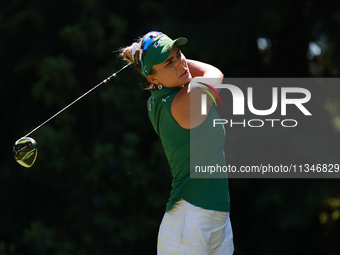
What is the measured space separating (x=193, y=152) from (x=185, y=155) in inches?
1.8

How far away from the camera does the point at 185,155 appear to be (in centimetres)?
196

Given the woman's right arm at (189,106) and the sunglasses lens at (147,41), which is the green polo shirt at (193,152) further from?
the sunglasses lens at (147,41)

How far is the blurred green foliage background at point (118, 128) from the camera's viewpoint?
4.95m

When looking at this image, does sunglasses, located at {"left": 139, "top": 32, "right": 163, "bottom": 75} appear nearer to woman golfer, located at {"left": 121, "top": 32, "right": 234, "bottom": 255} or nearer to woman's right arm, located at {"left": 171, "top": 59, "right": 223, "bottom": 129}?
woman golfer, located at {"left": 121, "top": 32, "right": 234, "bottom": 255}

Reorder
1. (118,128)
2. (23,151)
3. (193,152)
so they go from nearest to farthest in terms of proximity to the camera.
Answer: (193,152), (23,151), (118,128)

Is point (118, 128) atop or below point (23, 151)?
atop

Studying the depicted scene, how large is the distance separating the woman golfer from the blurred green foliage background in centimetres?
301

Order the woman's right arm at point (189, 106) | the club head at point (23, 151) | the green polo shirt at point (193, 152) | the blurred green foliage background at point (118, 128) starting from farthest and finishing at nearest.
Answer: the blurred green foliage background at point (118, 128), the club head at point (23, 151), the green polo shirt at point (193, 152), the woman's right arm at point (189, 106)

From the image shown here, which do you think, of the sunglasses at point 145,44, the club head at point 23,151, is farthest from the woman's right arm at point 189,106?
the club head at point 23,151

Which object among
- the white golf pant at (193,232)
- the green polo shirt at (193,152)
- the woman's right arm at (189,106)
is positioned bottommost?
the white golf pant at (193,232)

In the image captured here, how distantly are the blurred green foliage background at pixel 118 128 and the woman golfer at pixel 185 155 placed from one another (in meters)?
3.01

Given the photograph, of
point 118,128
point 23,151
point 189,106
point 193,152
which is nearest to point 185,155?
point 193,152

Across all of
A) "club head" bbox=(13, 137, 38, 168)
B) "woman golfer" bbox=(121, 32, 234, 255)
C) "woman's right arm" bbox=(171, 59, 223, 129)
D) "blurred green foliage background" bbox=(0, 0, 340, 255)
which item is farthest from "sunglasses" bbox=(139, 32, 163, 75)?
"blurred green foliage background" bbox=(0, 0, 340, 255)

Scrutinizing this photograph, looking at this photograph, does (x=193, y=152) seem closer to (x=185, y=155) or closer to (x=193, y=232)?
(x=185, y=155)
